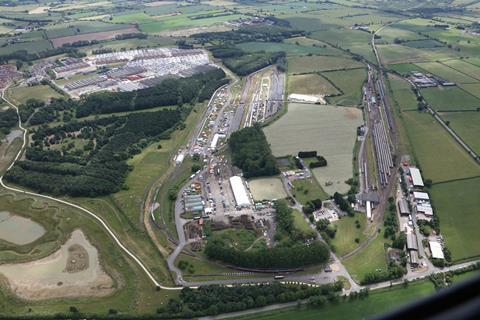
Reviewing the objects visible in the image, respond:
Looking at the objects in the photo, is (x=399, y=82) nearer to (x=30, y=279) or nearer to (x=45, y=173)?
(x=45, y=173)

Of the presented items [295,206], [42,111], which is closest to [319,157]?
[295,206]

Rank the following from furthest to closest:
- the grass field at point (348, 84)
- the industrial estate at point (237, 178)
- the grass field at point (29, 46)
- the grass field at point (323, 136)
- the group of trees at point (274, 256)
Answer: the grass field at point (29, 46)
the grass field at point (348, 84)
the grass field at point (323, 136)
the group of trees at point (274, 256)
the industrial estate at point (237, 178)

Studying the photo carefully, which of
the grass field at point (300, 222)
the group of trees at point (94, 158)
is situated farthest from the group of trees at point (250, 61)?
the grass field at point (300, 222)

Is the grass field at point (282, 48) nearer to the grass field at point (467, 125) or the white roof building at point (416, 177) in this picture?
the grass field at point (467, 125)

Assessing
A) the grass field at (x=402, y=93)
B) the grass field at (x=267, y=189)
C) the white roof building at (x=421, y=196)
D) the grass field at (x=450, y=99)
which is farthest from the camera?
the grass field at (x=402, y=93)

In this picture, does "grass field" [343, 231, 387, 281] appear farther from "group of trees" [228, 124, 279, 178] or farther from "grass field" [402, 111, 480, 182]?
"group of trees" [228, 124, 279, 178]

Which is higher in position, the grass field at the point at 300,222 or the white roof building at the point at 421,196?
the white roof building at the point at 421,196

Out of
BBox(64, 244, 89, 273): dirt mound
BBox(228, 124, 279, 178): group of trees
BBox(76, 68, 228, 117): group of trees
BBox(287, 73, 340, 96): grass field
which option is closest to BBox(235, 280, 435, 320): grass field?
BBox(64, 244, 89, 273): dirt mound
